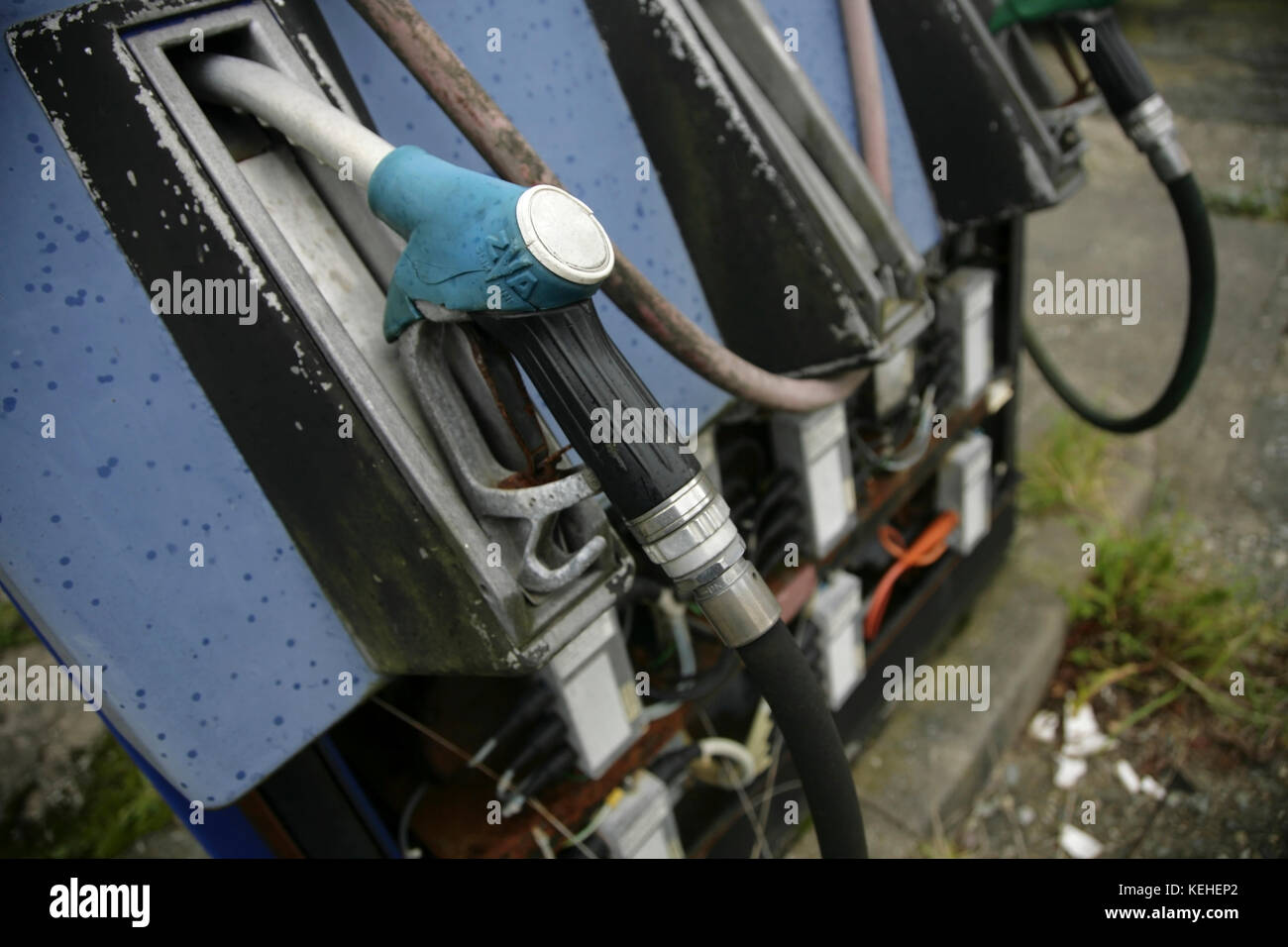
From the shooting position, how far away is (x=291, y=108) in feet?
2.33

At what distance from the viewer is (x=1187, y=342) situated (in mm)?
1544

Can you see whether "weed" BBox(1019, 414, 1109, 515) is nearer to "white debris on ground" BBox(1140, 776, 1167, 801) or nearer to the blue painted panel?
"white debris on ground" BBox(1140, 776, 1167, 801)

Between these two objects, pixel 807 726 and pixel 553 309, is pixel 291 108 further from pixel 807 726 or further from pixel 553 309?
pixel 807 726

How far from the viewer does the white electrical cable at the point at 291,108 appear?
0.70 m

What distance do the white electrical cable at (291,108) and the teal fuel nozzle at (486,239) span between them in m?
0.03

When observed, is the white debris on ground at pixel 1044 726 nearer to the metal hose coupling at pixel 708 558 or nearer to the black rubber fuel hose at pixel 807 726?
the black rubber fuel hose at pixel 807 726

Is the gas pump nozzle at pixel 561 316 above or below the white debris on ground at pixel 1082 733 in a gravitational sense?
above

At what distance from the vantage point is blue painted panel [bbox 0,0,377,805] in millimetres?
693

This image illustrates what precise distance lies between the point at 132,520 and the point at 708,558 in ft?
1.45

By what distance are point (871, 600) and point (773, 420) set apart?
57 cm

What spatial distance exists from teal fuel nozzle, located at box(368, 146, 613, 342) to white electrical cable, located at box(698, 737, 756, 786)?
0.91 m

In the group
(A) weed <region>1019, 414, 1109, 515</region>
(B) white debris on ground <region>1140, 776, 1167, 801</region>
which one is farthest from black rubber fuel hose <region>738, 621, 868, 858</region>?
(A) weed <region>1019, 414, 1109, 515</region>

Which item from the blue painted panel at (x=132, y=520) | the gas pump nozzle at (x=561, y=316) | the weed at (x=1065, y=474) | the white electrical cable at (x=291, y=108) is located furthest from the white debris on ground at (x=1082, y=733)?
the white electrical cable at (x=291, y=108)
